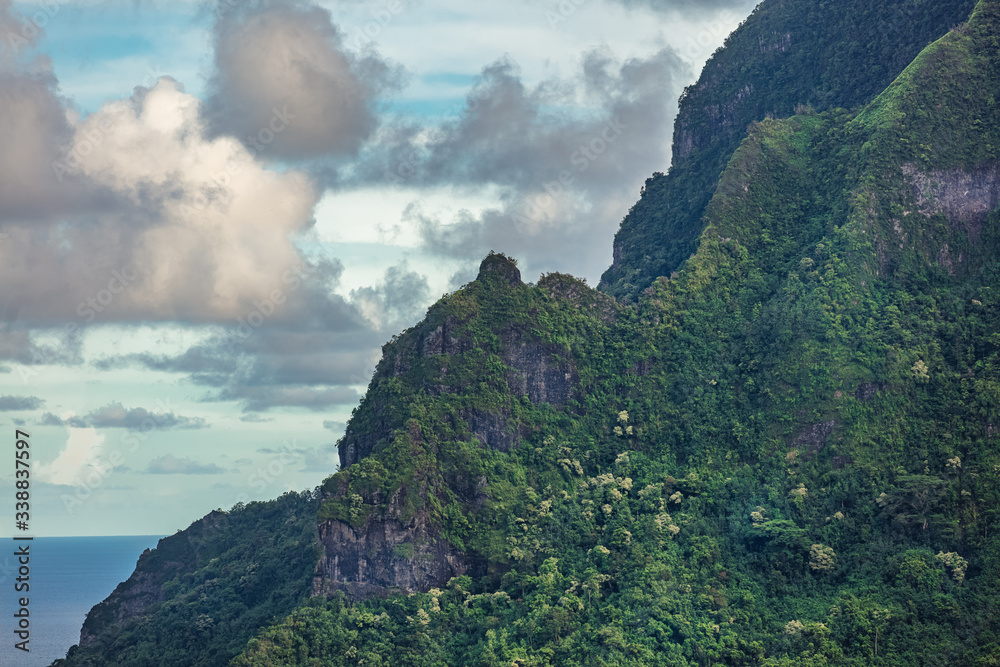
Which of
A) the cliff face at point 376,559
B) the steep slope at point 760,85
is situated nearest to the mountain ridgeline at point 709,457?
the cliff face at point 376,559

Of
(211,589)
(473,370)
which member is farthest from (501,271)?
(211,589)

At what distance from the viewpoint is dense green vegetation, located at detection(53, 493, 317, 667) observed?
241 feet

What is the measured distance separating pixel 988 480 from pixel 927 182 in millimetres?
22138

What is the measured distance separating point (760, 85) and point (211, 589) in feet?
181

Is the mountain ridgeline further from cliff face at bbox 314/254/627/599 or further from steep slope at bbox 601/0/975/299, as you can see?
steep slope at bbox 601/0/975/299

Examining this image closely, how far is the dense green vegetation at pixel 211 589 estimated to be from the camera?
73.4 meters

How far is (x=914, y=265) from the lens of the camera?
7744 centimetres

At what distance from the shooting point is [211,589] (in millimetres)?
80438

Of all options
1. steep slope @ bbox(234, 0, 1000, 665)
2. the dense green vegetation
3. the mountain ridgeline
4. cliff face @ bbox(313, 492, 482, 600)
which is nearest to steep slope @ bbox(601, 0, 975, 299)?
the mountain ridgeline

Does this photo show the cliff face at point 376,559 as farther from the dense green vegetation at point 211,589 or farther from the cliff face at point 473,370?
the cliff face at point 473,370

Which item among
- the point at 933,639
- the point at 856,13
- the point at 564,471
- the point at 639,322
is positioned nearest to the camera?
the point at 933,639

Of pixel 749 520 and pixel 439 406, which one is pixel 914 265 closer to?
pixel 749 520

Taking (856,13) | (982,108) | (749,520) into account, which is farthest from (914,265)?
(856,13)

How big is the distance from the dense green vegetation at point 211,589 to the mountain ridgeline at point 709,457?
0.21 m
